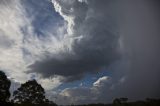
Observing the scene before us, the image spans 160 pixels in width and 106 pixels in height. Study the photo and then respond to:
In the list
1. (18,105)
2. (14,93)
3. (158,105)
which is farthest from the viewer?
(158,105)

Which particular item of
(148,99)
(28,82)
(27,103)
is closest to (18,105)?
Result: (27,103)

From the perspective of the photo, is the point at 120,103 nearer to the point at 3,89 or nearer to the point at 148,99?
the point at 148,99

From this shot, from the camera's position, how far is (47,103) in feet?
285

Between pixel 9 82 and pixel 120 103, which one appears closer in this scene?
pixel 9 82

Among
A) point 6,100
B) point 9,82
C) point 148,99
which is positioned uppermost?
point 148,99

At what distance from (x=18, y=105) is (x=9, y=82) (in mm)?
9334

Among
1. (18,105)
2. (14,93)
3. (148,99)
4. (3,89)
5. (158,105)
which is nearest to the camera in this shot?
(3,89)

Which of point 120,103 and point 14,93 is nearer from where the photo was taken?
point 14,93

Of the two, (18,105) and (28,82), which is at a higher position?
(28,82)

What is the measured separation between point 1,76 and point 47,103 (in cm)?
2008

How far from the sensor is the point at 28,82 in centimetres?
8600

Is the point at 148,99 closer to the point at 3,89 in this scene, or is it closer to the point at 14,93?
the point at 14,93

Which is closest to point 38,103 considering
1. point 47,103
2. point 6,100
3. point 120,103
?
point 47,103

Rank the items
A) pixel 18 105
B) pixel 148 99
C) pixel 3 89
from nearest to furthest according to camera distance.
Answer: pixel 3 89 < pixel 18 105 < pixel 148 99
